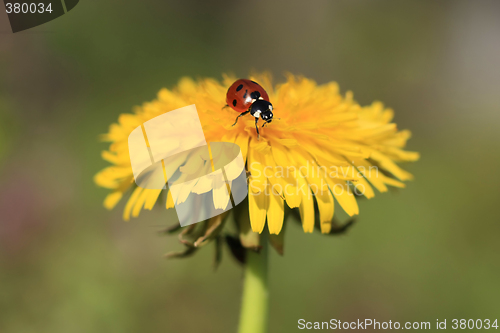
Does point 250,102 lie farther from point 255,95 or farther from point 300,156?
point 300,156

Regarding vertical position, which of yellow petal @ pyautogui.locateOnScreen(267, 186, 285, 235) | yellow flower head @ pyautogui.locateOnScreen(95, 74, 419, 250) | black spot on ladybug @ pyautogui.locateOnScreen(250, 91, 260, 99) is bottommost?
yellow petal @ pyautogui.locateOnScreen(267, 186, 285, 235)

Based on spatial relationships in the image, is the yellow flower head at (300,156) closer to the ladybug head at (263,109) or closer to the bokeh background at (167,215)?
the ladybug head at (263,109)

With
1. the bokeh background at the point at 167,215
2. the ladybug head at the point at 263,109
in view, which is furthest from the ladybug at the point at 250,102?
the bokeh background at the point at 167,215

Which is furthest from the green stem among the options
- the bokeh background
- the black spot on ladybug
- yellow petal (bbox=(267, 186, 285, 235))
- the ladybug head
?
the bokeh background

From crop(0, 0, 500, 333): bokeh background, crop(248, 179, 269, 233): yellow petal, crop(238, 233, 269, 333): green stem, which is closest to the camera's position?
crop(248, 179, 269, 233): yellow petal

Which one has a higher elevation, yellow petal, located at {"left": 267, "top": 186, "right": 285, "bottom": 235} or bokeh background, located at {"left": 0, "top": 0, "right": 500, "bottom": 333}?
bokeh background, located at {"left": 0, "top": 0, "right": 500, "bottom": 333}

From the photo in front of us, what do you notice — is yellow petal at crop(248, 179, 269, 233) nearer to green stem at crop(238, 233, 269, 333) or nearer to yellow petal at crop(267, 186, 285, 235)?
yellow petal at crop(267, 186, 285, 235)
